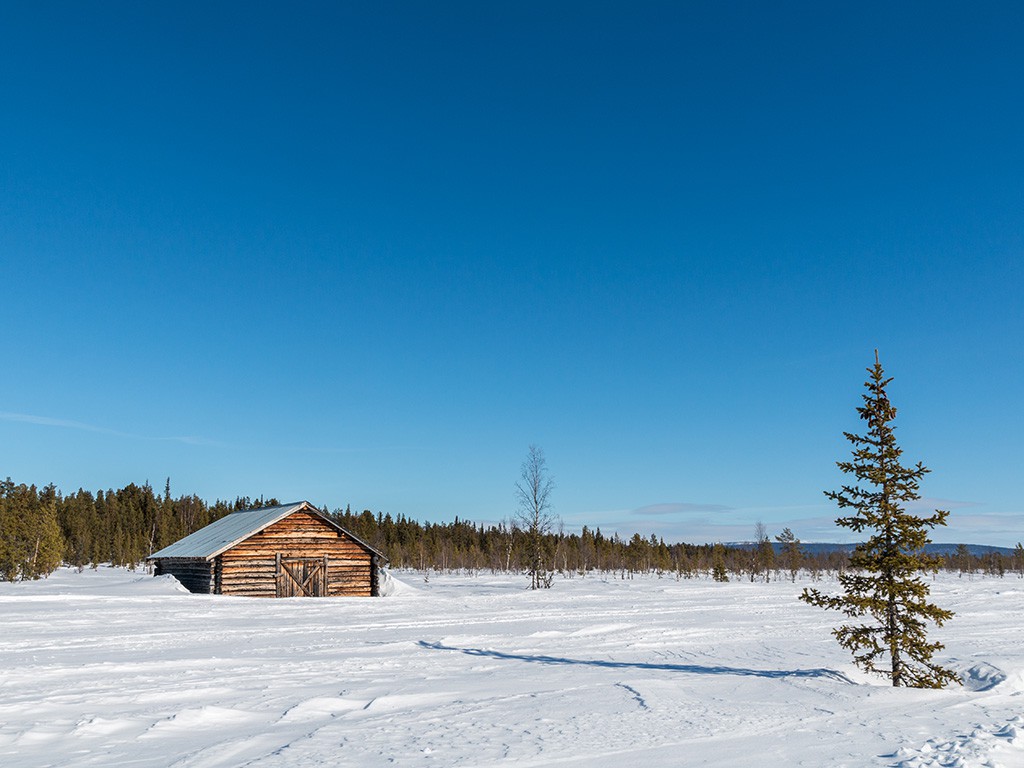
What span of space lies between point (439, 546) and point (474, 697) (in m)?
109

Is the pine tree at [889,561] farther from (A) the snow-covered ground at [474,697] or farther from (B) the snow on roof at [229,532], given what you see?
(B) the snow on roof at [229,532]

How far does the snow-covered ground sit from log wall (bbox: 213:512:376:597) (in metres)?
12.1

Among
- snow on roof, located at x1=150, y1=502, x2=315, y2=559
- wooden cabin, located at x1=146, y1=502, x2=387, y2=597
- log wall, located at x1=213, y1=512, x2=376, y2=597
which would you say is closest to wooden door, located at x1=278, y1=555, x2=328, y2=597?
wooden cabin, located at x1=146, y1=502, x2=387, y2=597

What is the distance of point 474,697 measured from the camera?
506 inches

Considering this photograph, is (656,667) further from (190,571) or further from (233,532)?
(190,571)

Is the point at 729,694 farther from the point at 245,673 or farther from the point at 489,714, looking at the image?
the point at 245,673

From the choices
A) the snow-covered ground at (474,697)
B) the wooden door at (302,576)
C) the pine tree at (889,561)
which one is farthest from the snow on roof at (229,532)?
the pine tree at (889,561)

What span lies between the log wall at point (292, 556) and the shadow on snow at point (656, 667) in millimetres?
22001

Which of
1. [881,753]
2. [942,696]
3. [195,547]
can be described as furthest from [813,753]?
[195,547]

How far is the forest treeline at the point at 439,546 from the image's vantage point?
95.8 meters

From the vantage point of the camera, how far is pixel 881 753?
9.09 m

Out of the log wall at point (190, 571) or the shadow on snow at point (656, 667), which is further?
the log wall at point (190, 571)

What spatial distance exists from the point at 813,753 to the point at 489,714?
14.9ft

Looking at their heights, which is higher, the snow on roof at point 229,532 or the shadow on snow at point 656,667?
the snow on roof at point 229,532
